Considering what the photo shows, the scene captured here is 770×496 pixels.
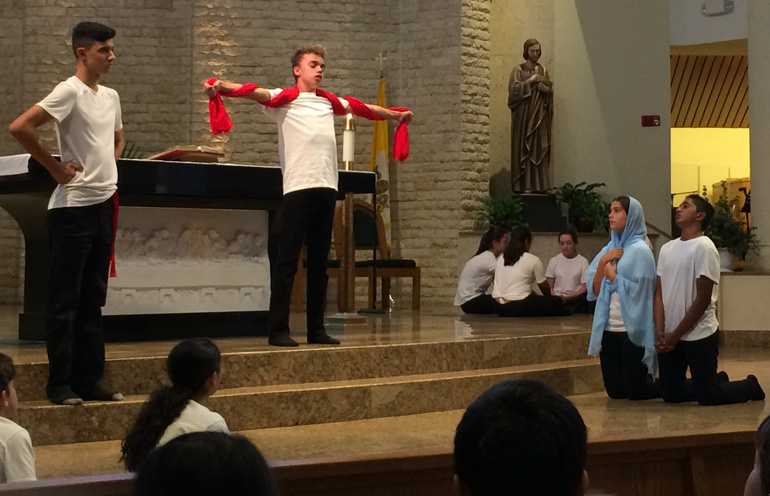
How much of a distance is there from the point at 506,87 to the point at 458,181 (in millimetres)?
1474

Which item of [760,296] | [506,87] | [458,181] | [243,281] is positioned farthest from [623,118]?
[243,281]

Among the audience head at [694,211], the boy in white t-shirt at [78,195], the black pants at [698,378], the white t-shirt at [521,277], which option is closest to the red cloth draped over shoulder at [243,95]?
the boy in white t-shirt at [78,195]

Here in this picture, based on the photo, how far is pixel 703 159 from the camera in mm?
16406

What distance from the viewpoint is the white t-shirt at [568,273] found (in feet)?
32.1

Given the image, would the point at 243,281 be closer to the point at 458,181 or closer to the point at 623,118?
the point at 458,181

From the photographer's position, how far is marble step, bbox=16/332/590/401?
15.8 ft

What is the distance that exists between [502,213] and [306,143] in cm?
662

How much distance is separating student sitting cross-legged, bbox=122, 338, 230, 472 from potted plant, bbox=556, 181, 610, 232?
8632 millimetres

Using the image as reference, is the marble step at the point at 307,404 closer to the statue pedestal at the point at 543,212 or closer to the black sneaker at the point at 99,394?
the black sneaker at the point at 99,394

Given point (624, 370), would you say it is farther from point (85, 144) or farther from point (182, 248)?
point (85, 144)

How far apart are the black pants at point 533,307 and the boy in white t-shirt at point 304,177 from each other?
382 cm

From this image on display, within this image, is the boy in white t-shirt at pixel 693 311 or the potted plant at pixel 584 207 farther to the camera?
the potted plant at pixel 584 207

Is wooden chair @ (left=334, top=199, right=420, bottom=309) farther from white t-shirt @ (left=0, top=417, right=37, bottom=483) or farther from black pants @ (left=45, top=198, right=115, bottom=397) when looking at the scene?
white t-shirt @ (left=0, top=417, right=37, bottom=483)

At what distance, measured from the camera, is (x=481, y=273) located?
30.9 feet
